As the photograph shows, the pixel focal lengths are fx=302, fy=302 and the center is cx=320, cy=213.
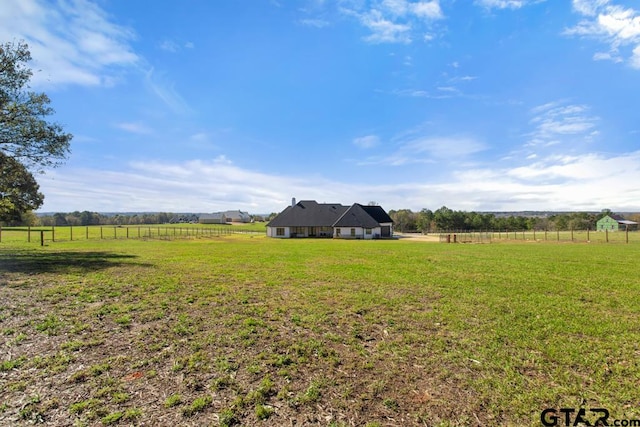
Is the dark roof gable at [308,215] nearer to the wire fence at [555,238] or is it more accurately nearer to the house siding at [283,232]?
the house siding at [283,232]

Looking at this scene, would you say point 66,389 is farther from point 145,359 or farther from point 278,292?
point 278,292

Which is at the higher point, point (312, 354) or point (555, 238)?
point (312, 354)

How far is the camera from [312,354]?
451 cm

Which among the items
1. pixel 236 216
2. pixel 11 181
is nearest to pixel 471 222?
pixel 236 216

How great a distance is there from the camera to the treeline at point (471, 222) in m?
78.3

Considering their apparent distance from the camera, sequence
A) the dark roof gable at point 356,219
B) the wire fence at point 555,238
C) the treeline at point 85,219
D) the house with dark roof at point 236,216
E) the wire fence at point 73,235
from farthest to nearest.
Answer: the house with dark roof at point 236,216
the treeline at point 85,219
the dark roof gable at point 356,219
the wire fence at point 555,238
the wire fence at point 73,235

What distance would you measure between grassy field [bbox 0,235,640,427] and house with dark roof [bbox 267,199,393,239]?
37.8 metres

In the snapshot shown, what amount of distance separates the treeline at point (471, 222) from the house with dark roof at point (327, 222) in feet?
91.2

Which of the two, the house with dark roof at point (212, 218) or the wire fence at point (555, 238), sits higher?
the house with dark roof at point (212, 218)

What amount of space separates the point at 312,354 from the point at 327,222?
44.4 meters

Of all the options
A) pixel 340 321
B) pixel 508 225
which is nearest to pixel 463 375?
pixel 340 321

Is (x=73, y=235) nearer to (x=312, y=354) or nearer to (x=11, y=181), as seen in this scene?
(x=11, y=181)

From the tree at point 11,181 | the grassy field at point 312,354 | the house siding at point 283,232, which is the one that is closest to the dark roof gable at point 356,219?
the house siding at point 283,232

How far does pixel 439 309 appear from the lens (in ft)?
22.0
